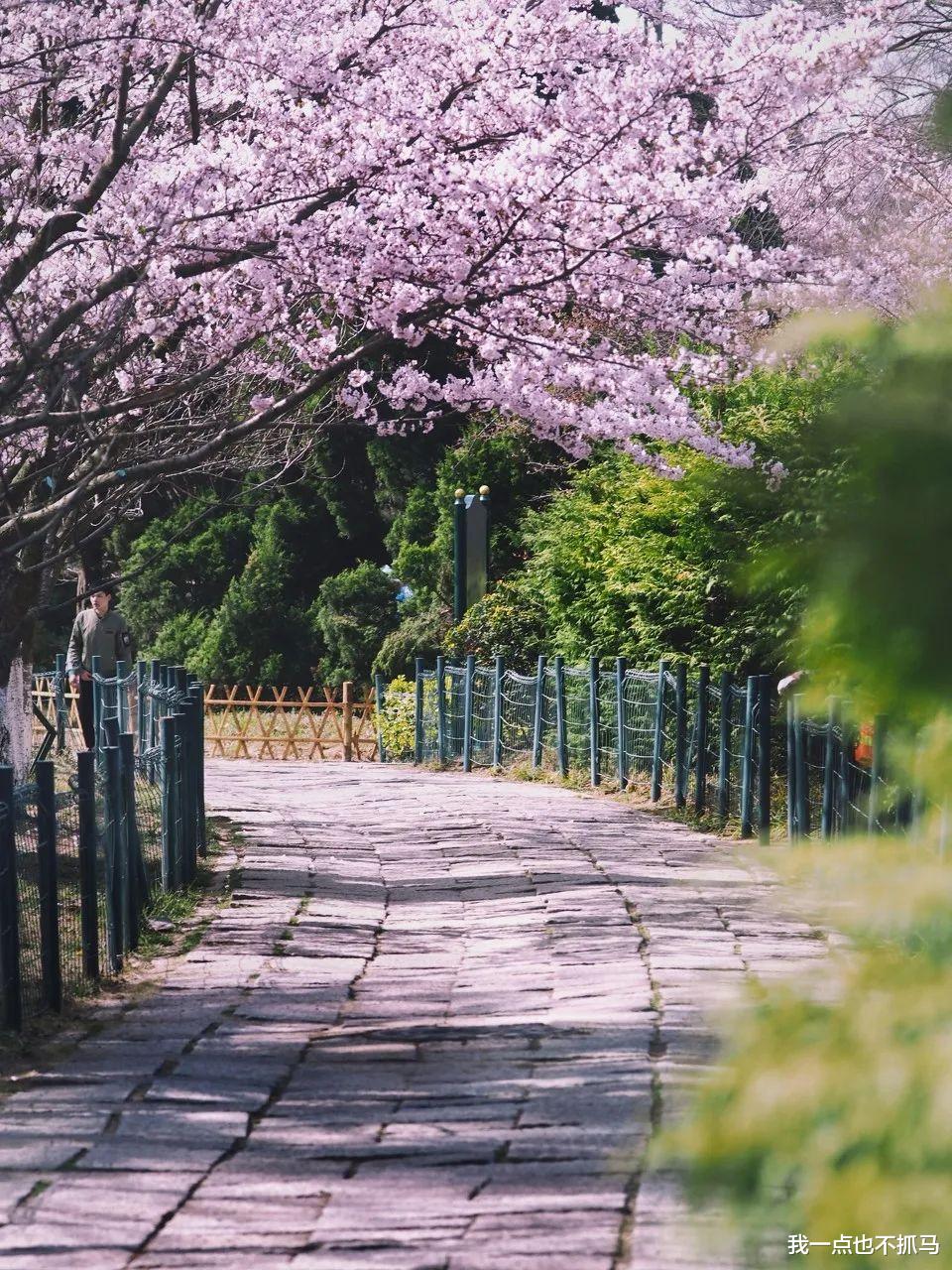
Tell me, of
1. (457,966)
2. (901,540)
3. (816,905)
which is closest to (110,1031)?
(457,966)

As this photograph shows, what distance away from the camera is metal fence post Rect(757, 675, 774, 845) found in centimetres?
1184

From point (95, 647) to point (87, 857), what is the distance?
10.4 meters

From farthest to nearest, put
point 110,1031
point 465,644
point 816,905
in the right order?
point 465,644
point 110,1031
point 816,905

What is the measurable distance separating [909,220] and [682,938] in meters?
8.46

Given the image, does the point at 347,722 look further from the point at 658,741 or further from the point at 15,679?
the point at 15,679

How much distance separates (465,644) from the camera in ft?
70.2

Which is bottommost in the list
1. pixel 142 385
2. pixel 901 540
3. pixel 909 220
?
pixel 901 540

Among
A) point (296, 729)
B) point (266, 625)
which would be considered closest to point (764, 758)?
point (296, 729)

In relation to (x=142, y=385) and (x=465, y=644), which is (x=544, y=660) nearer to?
(x=465, y=644)

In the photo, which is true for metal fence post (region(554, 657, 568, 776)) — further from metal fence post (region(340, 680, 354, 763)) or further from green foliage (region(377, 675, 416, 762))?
metal fence post (region(340, 680, 354, 763))

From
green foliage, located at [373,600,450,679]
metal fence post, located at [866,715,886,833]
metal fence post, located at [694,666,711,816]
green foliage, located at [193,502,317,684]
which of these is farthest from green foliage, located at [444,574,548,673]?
metal fence post, located at [866,715,886,833]

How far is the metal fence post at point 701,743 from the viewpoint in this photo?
43.8 ft

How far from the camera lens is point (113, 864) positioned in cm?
786

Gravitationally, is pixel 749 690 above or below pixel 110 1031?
above
